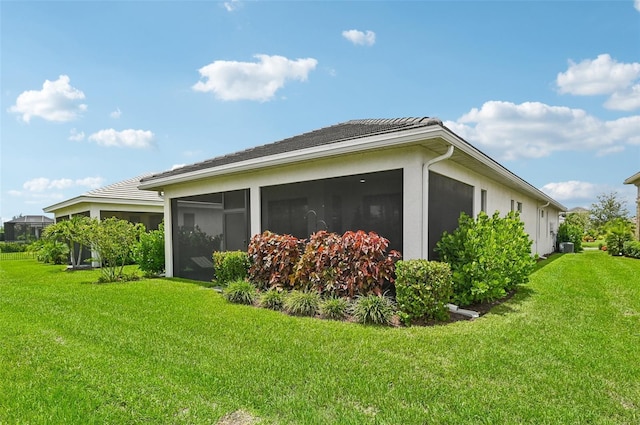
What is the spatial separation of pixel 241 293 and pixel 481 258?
15.8 feet

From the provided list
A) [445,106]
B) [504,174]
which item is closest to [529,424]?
[504,174]

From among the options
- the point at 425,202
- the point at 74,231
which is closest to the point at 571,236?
the point at 425,202

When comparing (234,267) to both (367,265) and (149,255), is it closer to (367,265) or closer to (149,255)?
(367,265)

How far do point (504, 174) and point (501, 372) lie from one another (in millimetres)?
7033

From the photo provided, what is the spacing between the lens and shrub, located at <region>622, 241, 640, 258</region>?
1698 centimetres

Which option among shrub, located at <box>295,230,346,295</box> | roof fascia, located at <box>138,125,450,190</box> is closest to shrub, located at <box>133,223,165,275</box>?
roof fascia, located at <box>138,125,450,190</box>

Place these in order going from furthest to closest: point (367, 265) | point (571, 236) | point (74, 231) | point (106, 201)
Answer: point (571, 236), point (106, 201), point (74, 231), point (367, 265)

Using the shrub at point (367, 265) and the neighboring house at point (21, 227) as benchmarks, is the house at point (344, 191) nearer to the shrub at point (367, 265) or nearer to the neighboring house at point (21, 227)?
the shrub at point (367, 265)

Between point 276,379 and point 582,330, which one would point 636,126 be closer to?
point 582,330

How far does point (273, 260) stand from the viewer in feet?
24.8

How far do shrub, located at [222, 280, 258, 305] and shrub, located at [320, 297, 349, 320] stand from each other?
2.01m

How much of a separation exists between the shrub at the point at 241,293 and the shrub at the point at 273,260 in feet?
1.40

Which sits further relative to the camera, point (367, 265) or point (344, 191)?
point (344, 191)

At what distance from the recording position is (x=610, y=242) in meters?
18.8
